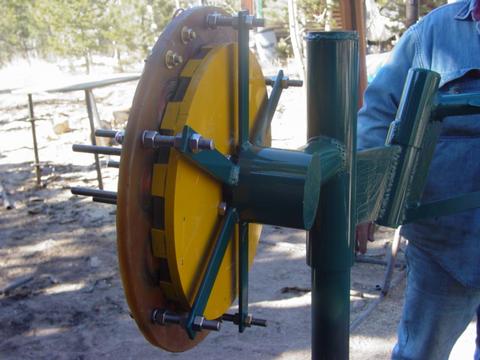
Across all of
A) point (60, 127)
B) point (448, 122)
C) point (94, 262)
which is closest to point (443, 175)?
point (448, 122)

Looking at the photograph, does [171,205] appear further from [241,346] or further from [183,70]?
[241,346]

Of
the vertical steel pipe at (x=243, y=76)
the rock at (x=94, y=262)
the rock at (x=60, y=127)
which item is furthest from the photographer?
the rock at (x=60, y=127)

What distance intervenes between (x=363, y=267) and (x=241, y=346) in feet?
4.68

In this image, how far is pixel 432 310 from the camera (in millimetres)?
1748

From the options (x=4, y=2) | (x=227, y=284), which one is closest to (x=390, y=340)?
(x=227, y=284)

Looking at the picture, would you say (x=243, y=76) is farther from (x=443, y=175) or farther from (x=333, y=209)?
(x=443, y=175)

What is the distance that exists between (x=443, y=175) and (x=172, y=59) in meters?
1.09

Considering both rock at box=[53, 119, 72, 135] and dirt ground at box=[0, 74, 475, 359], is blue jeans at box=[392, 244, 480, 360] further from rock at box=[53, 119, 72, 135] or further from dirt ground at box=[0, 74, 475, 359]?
rock at box=[53, 119, 72, 135]

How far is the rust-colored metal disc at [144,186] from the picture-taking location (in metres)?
0.77

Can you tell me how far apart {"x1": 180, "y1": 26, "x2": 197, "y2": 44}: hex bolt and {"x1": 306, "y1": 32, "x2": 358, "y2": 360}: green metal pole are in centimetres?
17

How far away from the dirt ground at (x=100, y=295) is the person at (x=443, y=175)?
4.49ft

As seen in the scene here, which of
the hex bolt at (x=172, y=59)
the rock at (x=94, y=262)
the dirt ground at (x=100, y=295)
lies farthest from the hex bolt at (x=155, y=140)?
the rock at (x=94, y=262)

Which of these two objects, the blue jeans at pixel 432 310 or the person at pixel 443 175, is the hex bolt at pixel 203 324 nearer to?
the person at pixel 443 175

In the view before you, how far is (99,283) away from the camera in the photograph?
14.3ft
